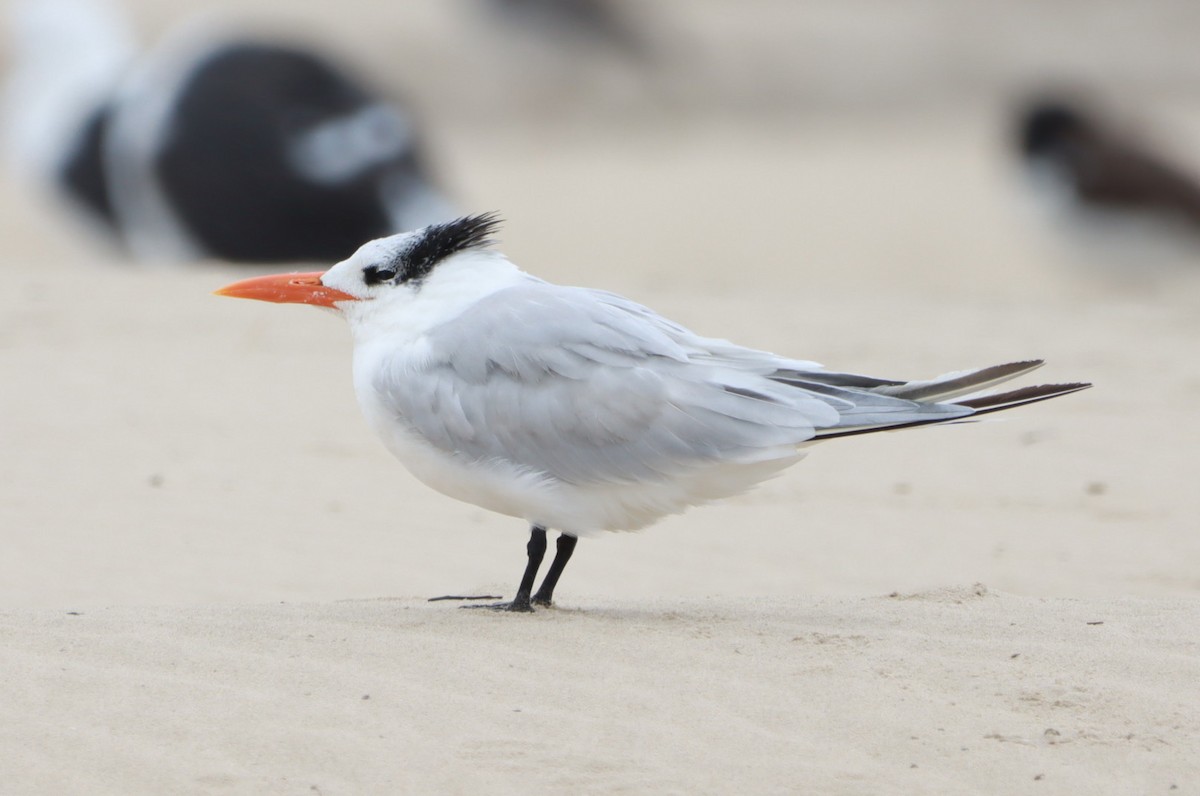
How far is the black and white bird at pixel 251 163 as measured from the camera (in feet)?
36.8

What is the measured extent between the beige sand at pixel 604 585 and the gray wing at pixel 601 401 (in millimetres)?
431

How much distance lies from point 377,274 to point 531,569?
87 centimetres

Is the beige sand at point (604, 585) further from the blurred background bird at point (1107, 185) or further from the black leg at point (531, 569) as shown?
the blurred background bird at point (1107, 185)

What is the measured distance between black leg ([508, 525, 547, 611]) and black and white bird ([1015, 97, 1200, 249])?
33.5ft

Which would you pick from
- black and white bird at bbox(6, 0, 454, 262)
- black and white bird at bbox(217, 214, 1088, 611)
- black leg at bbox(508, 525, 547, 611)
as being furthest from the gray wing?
black and white bird at bbox(6, 0, 454, 262)

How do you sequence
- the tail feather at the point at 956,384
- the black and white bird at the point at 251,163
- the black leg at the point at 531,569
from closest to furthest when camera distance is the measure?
the tail feather at the point at 956,384 < the black leg at the point at 531,569 < the black and white bird at the point at 251,163

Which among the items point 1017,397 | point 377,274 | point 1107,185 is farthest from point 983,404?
point 1107,185

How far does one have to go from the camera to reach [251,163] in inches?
445

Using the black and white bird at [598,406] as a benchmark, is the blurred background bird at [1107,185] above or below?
above

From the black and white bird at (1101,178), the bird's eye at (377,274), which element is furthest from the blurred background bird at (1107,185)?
the bird's eye at (377,274)

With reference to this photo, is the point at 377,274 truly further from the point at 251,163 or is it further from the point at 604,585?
the point at 251,163

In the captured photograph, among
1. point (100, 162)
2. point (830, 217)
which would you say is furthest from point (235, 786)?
point (830, 217)

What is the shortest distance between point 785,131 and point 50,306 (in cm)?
1656

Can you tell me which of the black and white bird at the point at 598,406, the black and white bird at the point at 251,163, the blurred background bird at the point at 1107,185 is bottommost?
the black and white bird at the point at 598,406
